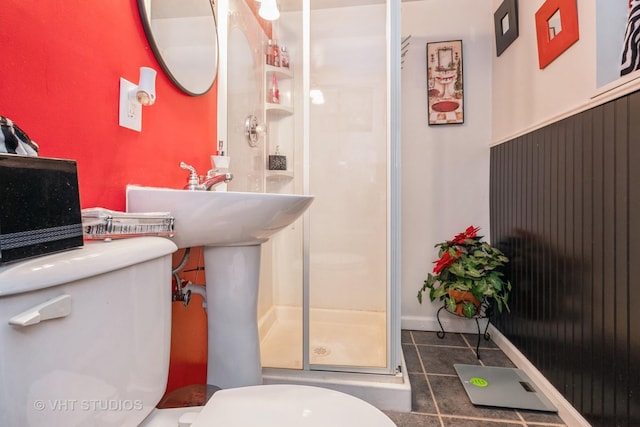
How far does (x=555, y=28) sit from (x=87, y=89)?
1.84 m

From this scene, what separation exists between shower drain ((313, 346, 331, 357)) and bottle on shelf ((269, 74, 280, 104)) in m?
1.46

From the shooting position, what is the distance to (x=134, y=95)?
0.85 meters

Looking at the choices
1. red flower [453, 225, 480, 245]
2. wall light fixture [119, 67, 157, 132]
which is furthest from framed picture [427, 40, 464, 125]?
wall light fixture [119, 67, 157, 132]

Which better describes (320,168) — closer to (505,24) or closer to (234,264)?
(234,264)

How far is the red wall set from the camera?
568 mm

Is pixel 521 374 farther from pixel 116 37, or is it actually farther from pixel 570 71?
pixel 116 37

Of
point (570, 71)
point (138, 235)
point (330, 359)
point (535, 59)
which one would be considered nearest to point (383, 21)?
point (535, 59)

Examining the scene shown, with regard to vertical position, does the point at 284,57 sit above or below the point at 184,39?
above

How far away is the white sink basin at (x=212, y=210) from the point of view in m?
0.82

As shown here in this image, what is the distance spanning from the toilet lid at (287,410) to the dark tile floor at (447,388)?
0.78m

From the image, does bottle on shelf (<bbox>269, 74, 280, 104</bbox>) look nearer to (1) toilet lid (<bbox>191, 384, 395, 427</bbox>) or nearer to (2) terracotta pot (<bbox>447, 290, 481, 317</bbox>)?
(2) terracotta pot (<bbox>447, 290, 481, 317</bbox>)

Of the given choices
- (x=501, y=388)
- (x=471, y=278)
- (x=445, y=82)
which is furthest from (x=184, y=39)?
(x=501, y=388)

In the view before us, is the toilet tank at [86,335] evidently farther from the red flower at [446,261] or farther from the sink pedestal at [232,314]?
the red flower at [446,261]

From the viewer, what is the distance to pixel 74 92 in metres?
0.68
